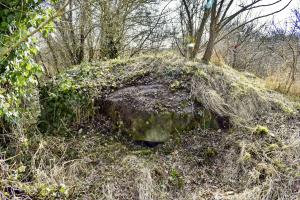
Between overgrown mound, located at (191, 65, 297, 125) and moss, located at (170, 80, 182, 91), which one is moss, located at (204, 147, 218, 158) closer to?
overgrown mound, located at (191, 65, 297, 125)

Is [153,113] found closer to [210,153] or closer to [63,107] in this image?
[210,153]

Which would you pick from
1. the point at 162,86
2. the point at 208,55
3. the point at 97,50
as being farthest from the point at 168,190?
the point at 97,50

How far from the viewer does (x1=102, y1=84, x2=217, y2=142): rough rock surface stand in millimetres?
2998

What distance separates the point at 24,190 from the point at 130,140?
50.0 inches

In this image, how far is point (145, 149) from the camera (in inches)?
114

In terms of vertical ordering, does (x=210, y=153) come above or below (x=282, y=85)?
below

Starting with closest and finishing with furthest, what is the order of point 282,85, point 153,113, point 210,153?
point 210,153 < point 153,113 < point 282,85

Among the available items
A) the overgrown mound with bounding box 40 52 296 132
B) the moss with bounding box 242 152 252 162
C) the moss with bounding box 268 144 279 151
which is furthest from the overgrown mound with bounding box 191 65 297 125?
the moss with bounding box 242 152 252 162

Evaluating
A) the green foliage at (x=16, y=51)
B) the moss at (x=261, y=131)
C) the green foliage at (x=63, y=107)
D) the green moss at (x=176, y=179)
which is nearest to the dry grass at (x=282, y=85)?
the moss at (x=261, y=131)

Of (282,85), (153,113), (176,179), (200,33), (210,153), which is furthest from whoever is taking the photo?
(282,85)

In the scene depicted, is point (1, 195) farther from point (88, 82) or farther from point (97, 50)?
point (97, 50)

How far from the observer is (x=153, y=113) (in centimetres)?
302

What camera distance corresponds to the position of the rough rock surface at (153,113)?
2998 mm

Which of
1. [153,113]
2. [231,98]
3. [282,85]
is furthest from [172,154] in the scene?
[282,85]
